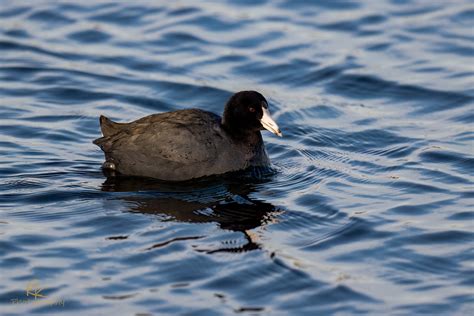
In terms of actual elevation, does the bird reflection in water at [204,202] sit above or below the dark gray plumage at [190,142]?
below

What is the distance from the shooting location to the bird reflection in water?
28.7 feet

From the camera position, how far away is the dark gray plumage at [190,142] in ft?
31.9

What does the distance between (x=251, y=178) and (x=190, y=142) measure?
758mm

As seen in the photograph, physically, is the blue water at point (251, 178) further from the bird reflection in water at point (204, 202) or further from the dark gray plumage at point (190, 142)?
the dark gray plumage at point (190, 142)

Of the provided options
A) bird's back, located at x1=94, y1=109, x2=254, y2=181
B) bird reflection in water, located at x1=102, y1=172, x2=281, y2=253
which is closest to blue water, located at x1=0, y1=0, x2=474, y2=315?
bird reflection in water, located at x1=102, y1=172, x2=281, y2=253

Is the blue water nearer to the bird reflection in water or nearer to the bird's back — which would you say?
the bird reflection in water

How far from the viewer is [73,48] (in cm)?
1436

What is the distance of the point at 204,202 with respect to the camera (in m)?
9.27

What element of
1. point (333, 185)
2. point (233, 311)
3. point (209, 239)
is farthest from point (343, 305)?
point (333, 185)

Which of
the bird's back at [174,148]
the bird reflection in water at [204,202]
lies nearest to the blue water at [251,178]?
the bird reflection in water at [204,202]

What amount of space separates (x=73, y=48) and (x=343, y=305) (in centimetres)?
839

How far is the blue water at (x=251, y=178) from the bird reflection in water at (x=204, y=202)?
0.08 ft

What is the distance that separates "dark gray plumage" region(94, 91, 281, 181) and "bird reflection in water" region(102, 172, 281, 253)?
0.13 metres

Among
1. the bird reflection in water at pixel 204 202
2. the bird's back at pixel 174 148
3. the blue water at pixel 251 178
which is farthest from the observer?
the bird's back at pixel 174 148
